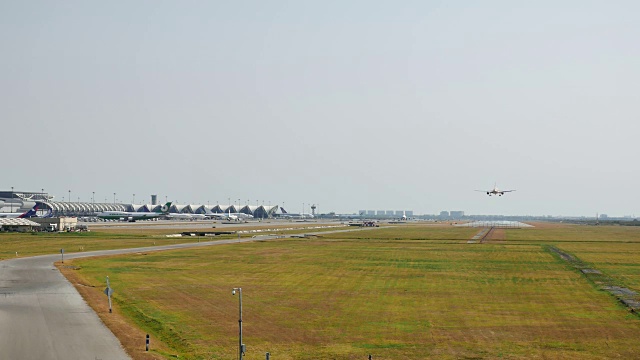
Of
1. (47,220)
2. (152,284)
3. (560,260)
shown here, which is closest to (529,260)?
(560,260)

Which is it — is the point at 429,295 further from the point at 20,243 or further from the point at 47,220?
the point at 47,220

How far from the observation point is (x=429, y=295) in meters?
58.4

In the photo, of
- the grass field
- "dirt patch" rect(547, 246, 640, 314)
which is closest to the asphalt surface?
the grass field

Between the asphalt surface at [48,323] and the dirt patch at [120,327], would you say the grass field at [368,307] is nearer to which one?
the dirt patch at [120,327]

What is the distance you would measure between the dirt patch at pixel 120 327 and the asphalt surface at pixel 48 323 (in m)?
0.51

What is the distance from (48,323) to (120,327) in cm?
541

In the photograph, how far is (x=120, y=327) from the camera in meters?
43.4

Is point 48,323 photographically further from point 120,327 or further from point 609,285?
point 609,285

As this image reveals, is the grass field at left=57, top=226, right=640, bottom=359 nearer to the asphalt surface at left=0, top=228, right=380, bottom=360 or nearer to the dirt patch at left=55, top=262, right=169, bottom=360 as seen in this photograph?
the dirt patch at left=55, top=262, right=169, bottom=360

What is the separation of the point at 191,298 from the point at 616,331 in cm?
3536

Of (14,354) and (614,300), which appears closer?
(14,354)

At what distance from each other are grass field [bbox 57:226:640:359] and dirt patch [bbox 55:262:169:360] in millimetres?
258

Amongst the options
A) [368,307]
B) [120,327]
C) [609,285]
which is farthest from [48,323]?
[609,285]

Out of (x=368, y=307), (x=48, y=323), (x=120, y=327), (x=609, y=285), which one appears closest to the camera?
(x=120, y=327)
